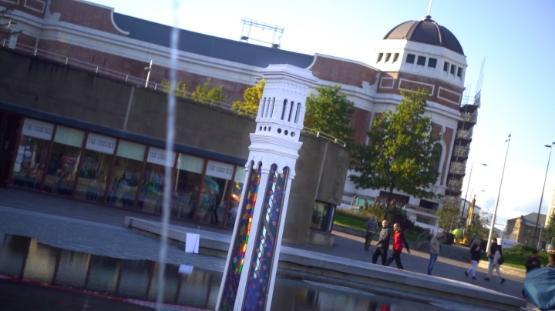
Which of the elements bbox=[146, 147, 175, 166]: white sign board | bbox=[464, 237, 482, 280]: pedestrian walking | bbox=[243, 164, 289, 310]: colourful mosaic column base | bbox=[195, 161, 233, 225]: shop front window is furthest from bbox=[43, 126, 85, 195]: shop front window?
bbox=[243, 164, 289, 310]: colourful mosaic column base

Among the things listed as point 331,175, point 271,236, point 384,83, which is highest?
point 384,83

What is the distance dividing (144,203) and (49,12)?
51.6 m

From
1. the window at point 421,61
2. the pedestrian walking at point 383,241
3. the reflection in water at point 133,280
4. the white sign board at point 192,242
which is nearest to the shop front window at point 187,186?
the pedestrian walking at point 383,241

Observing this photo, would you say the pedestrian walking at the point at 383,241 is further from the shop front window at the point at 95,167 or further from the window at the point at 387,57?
the window at the point at 387,57

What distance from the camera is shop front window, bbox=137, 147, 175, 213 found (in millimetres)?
31781

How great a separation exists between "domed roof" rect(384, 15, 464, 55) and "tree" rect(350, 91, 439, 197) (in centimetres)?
2551

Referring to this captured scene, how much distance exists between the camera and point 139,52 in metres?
80.7

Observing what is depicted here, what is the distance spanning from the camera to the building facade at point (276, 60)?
258 ft

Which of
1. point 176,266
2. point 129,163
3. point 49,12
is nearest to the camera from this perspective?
point 176,266

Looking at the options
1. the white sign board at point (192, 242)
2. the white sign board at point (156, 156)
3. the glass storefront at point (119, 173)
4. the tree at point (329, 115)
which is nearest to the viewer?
the white sign board at point (192, 242)

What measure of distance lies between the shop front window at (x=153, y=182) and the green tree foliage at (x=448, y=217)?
49834mm

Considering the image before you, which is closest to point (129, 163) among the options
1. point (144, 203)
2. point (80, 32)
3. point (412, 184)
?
point (144, 203)

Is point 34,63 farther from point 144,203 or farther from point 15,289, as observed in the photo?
point 15,289

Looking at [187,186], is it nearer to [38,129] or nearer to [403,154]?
[38,129]
